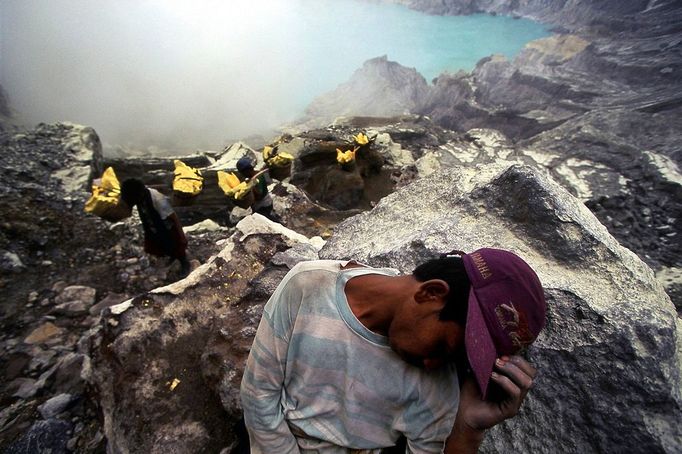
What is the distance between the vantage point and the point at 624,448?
1.49m

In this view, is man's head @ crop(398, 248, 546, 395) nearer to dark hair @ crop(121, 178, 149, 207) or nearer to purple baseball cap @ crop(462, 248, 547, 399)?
purple baseball cap @ crop(462, 248, 547, 399)

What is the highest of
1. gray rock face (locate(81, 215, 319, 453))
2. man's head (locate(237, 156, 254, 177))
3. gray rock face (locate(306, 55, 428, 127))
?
man's head (locate(237, 156, 254, 177))

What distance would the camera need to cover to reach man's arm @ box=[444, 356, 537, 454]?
984 millimetres

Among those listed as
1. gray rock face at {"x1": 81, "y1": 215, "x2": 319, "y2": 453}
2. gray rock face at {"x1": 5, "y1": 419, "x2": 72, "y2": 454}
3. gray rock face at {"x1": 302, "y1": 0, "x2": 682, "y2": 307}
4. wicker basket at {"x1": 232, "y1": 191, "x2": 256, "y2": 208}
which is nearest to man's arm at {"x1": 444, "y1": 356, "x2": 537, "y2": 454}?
gray rock face at {"x1": 81, "y1": 215, "x2": 319, "y2": 453}

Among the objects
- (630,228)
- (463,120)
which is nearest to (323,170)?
(630,228)

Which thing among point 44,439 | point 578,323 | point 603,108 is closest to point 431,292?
point 578,323

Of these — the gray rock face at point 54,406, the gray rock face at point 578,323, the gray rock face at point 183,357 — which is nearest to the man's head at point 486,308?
the gray rock face at point 578,323

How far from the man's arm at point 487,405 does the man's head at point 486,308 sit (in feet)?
0.25

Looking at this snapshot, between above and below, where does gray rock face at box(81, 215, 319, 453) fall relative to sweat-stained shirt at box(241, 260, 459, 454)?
below

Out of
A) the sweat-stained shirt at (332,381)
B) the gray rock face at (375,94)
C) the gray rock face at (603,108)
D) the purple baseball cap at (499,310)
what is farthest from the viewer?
the gray rock face at (375,94)

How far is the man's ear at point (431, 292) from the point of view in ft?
3.12

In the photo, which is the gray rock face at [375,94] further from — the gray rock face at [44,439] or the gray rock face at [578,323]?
the gray rock face at [44,439]

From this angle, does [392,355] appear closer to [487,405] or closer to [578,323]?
[487,405]

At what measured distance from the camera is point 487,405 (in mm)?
1051
